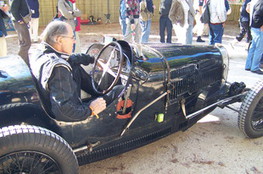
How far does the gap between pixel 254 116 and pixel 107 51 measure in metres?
1.95

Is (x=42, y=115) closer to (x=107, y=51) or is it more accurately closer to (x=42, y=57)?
(x=42, y=57)

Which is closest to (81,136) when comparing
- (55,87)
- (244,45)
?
(55,87)

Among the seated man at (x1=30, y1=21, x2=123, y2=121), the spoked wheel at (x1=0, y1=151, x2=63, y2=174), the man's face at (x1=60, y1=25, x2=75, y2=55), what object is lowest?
the spoked wheel at (x1=0, y1=151, x2=63, y2=174)

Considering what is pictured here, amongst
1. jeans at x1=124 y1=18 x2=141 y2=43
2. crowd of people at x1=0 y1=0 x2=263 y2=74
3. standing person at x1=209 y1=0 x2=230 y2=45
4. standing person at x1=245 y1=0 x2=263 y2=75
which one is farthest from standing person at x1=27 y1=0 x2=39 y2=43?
standing person at x1=245 y1=0 x2=263 y2=75

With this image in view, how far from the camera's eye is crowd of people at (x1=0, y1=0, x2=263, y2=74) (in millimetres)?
5262

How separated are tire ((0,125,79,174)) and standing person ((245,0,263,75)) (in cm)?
468

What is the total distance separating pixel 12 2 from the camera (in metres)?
5.24

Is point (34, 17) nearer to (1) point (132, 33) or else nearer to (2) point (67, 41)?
(1) point (132, 33)

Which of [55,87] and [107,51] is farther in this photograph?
[107,51]

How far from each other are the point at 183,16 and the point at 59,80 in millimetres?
5012

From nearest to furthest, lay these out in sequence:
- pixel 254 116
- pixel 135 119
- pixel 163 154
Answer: pixel 135 119, pixel 163 154, pixel 254 116

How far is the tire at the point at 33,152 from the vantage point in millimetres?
1787

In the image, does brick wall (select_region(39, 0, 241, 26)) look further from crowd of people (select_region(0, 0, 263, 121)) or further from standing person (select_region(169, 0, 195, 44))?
standing person (select_region(169, 0, 195, 44))

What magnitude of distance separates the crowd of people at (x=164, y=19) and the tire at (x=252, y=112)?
2.63 m
